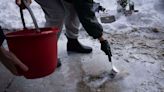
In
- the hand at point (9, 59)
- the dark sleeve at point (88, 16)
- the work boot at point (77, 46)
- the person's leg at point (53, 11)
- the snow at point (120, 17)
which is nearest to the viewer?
the hand at point (9, 59)

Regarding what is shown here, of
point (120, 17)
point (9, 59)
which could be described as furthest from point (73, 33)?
point (9, 59)

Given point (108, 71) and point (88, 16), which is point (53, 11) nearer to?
point (88, 16)

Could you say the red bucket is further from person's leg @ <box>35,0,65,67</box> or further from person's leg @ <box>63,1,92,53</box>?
person's leg @ <box>63,1,92,53</box>

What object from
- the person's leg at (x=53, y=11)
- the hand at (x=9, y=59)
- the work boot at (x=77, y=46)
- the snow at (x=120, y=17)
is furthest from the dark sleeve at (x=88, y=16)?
the snow at (x=120, y=17)

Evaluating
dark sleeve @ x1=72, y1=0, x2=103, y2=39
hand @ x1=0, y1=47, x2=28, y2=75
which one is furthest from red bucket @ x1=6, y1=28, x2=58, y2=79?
dark sleeve @ x1=72, y1=0, x2=103, y2=39

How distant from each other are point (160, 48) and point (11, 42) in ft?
5.77

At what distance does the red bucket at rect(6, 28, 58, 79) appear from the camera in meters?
2.17

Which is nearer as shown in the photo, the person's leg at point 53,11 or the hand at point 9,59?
the hand at point 9,59

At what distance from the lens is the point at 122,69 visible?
301 cm

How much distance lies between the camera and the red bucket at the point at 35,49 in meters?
2.17

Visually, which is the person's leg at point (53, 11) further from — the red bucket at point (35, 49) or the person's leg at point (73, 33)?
the red bucket at point (35, 49)

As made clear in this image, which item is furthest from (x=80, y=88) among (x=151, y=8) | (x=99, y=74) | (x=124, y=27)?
(x=151, y=8)

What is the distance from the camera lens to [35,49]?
87.5 inches

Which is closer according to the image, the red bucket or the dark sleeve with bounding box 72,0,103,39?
the red bucket
